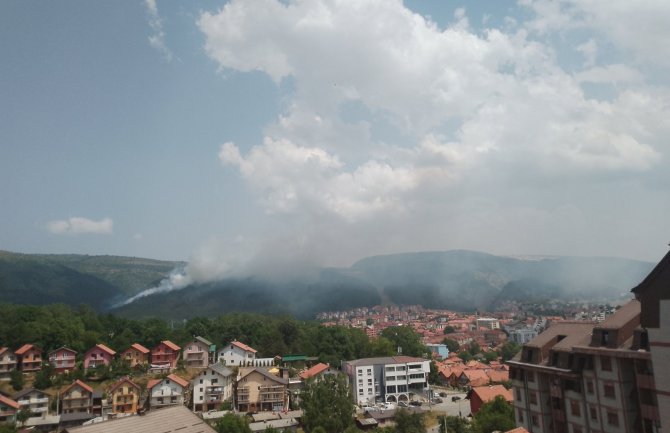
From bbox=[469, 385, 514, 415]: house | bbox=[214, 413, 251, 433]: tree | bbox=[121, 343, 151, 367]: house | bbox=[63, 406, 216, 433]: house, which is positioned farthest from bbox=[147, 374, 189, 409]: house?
bbox=[63, 406, 216, 433]: house

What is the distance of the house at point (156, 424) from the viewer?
44.7ft

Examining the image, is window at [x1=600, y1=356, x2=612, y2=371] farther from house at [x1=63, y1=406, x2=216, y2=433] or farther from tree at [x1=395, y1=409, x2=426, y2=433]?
tree at [x1=395, y1=409, x2=426, y2=433]

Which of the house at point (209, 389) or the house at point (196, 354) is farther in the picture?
the house at point (196, 354)

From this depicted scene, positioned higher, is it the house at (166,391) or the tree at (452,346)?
the house at (166,391)

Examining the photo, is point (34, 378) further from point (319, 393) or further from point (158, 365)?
point (319, 393)

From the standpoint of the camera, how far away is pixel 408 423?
3847 cm

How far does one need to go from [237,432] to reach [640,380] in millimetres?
27630

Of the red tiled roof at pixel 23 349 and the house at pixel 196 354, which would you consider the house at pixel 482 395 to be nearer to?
the house at pixel 196 354

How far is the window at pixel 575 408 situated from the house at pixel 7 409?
52.2 m

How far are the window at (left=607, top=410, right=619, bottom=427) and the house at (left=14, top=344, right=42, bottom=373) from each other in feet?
222

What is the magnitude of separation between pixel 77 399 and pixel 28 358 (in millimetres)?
16818

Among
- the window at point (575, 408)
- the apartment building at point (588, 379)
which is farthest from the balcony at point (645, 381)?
the window at point (575, 408)

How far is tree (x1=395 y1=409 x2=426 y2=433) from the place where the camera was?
38094mm

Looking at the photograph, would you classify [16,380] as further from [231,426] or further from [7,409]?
[231,426]
